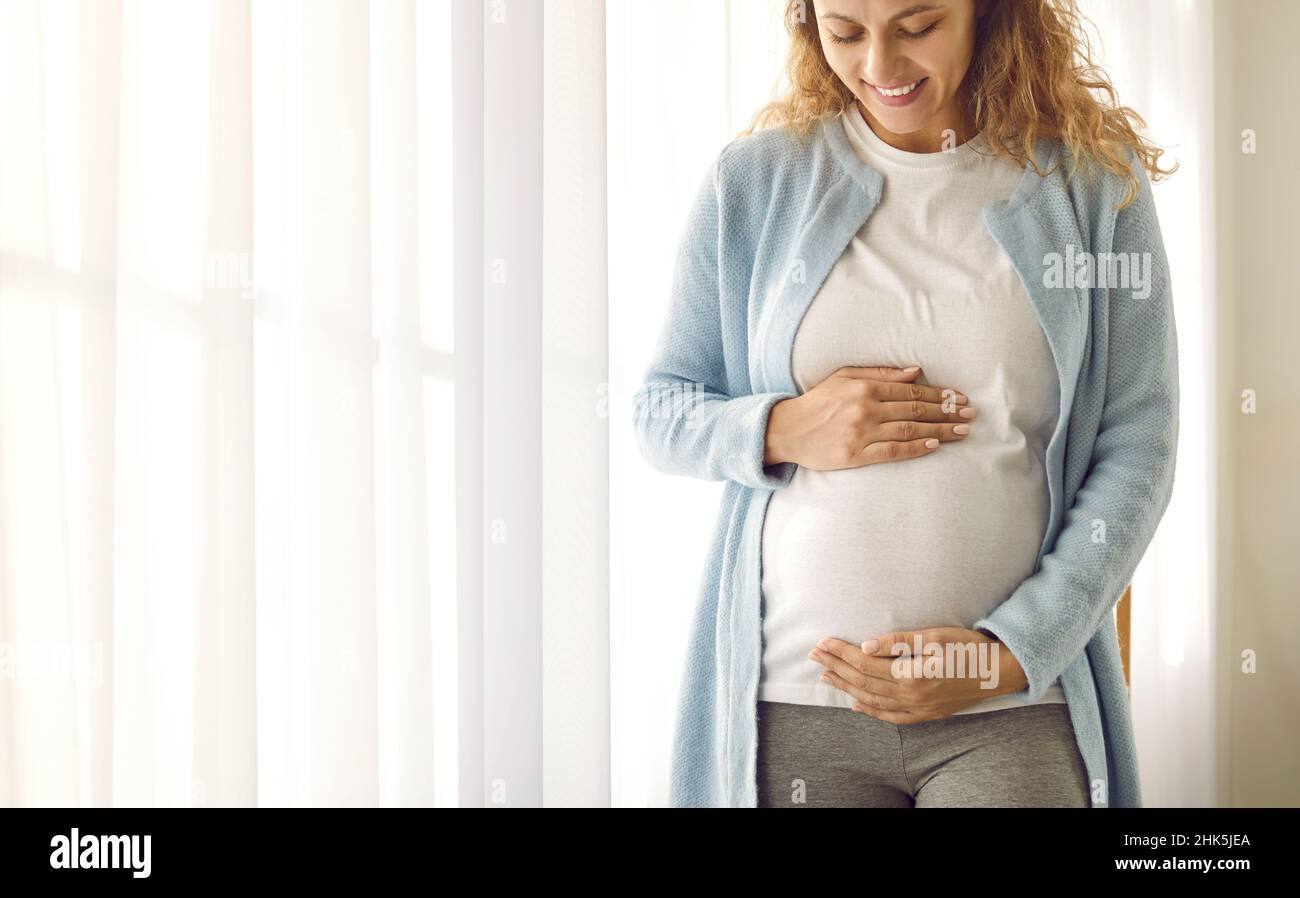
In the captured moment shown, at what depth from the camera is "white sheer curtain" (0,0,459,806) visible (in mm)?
947

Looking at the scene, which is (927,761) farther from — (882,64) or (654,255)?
(654,255)

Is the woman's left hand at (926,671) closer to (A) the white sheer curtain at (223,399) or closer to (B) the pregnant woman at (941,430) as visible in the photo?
(B) the pregnant woman at (941,430)

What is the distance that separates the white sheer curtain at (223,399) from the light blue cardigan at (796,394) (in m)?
0.31

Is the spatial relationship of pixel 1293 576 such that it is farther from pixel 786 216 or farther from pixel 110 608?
pixel 110 608

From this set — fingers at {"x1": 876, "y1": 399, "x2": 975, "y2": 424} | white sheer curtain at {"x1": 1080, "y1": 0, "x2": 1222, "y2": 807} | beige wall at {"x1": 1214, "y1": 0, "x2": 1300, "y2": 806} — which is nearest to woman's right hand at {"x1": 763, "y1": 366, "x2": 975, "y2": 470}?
fingers at {"x1": 876, "y1": 399, "x2": 975, "y2": 424}

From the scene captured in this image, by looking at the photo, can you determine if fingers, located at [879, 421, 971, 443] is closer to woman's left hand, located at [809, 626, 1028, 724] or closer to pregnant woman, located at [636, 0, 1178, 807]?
pregnant woman, located at [636, 0, 1178, 807]

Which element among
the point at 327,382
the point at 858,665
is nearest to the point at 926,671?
the point at 858,665

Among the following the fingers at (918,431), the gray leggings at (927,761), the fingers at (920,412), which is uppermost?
the fingers at (920,412)

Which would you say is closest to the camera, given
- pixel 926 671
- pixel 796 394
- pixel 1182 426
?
pixel 926 671

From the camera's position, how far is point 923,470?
850 mm

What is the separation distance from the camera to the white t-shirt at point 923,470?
0.84 meters

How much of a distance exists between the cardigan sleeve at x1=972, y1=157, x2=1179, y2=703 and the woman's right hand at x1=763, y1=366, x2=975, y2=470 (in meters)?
0.14

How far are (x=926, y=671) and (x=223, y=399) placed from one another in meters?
0.72

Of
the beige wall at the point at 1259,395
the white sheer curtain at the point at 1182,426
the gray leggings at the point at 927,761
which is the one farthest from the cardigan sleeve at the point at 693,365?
the beige wall at the point at 1259,395
